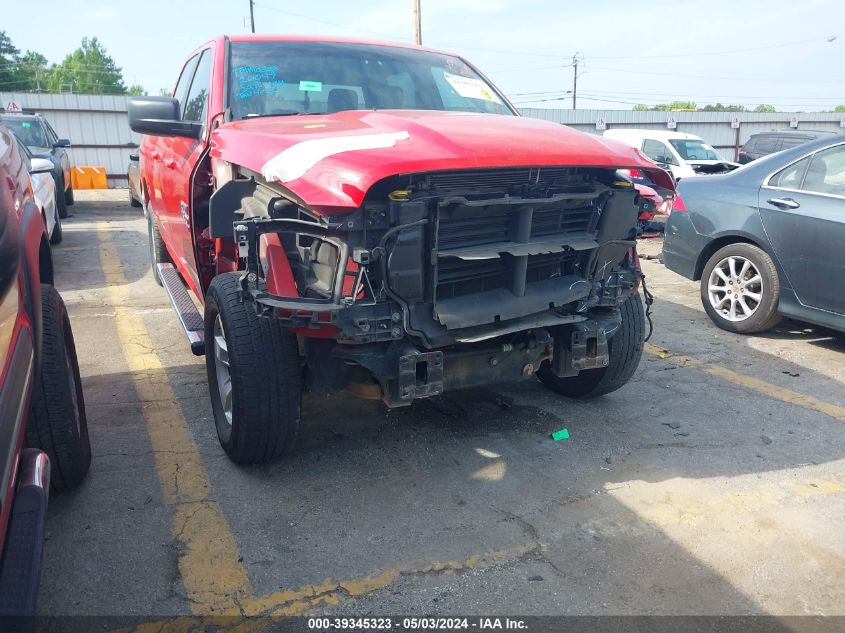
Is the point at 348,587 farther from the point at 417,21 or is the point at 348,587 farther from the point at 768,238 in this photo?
the point at 417,21

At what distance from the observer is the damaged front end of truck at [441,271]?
271 centimetres

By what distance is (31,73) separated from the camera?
85.0m

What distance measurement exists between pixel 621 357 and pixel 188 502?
2.39m

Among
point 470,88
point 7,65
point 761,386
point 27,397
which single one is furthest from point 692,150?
point 7,65

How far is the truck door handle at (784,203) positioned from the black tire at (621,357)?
6.79 ft

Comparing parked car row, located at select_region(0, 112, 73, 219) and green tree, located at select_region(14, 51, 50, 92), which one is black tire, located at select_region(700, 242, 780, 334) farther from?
green tree, located at select_region(14, 51, 50, 92)

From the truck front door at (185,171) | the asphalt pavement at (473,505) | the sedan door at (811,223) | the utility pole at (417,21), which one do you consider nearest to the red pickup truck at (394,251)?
the truck front door at (185,171)

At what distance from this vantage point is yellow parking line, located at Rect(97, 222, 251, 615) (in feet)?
8.20

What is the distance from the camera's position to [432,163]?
8.59ft

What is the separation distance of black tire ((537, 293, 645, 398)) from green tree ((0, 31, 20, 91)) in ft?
295

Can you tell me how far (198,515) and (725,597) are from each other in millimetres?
2109

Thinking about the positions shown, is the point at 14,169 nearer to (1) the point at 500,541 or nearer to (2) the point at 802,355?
(1) the point at 500,541

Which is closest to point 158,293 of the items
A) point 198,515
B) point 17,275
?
point 198,515

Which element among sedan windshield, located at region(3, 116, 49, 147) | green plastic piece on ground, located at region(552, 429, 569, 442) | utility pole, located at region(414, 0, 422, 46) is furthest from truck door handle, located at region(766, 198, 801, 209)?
utility pole, located at region(414, 0, 422, 46)
